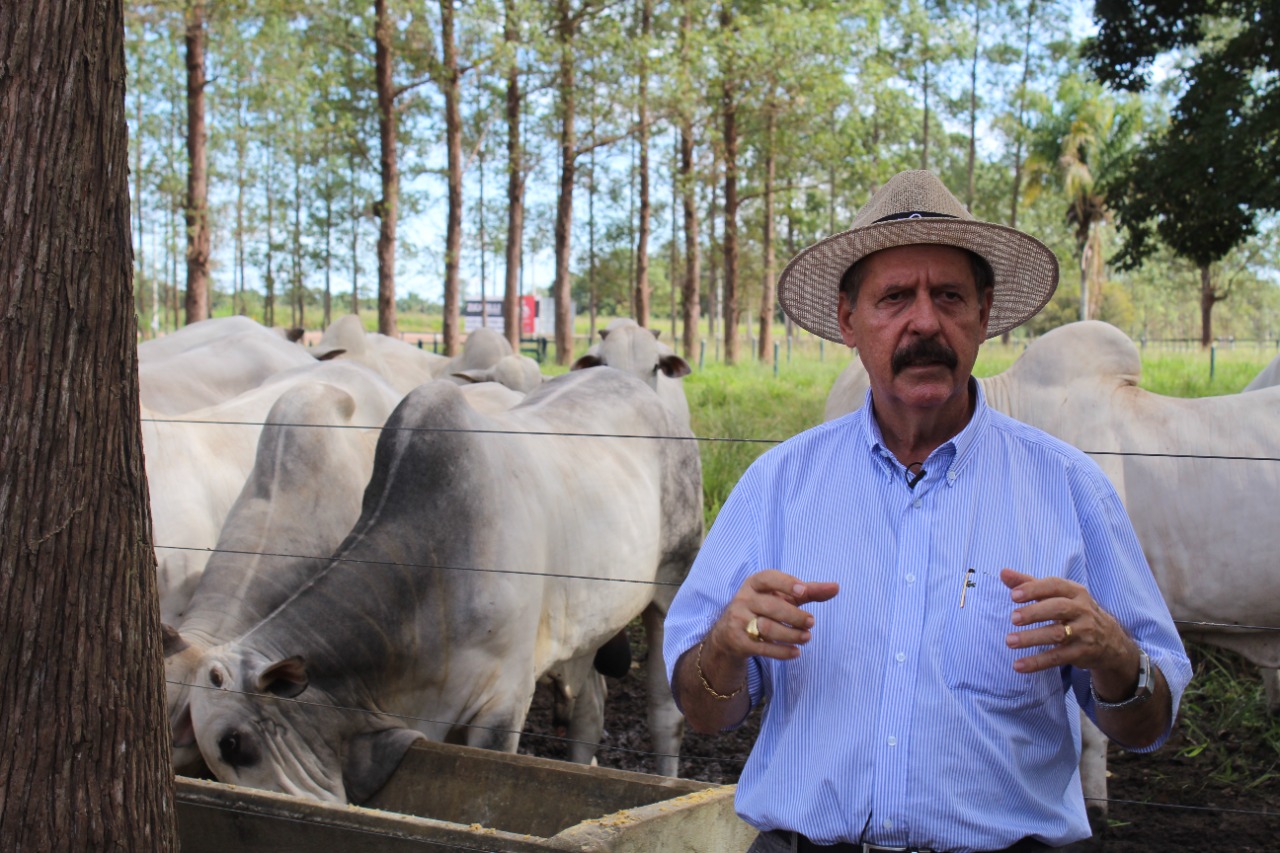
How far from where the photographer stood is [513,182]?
20.7 metres

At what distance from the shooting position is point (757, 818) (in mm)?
2205

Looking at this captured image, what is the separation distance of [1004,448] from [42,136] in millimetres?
1877

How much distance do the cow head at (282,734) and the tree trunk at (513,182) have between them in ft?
44.7

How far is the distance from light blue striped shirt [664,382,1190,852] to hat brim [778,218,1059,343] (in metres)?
0.31

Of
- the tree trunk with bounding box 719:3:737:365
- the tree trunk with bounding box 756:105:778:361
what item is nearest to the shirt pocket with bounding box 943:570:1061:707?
the tree trunk with bounding box 719:3:737:365

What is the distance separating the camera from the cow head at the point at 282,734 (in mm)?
3785

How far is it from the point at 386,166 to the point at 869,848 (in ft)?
51.1

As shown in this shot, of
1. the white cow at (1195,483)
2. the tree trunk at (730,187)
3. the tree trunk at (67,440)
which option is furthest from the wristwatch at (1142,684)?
the tree trunk at (730,187)

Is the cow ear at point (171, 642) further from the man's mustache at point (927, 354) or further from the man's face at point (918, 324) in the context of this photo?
the man's mustache at point (927, 354)

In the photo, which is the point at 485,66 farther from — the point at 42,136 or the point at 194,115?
the point at 42,136

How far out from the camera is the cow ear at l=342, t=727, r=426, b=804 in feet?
13.1

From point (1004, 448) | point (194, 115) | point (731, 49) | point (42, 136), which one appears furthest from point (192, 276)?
point (1004, 448)

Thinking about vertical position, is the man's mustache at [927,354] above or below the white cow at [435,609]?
above

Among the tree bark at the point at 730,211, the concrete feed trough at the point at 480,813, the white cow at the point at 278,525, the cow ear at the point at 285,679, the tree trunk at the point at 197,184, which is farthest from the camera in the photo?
the tree bark at the point at 730,211
